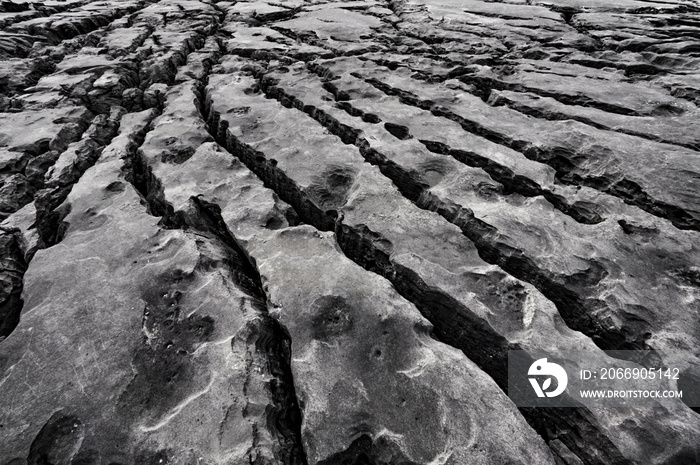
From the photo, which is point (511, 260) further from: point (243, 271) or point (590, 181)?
point (243, 271)

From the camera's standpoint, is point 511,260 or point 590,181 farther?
point 590,181

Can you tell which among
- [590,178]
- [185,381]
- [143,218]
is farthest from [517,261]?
[143,218]

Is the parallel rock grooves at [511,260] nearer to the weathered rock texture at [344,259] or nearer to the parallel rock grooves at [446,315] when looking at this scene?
the weathered rock texture at [344,259]

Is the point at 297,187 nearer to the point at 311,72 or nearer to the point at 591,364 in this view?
the point at 591,364

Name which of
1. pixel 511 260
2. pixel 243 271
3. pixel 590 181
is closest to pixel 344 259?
pixel 243 271

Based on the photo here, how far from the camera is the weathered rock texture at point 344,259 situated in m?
1.61

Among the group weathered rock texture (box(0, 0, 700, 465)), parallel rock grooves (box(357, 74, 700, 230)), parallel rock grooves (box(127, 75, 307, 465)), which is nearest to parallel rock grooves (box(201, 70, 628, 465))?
weathered rock texture (box(0, 0, 700, 465))

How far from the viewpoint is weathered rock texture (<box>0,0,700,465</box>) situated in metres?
1.61

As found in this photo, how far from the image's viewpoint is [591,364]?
5.82 ft


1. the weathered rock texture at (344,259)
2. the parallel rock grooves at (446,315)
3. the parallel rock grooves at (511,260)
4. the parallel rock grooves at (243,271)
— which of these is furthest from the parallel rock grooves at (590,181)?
the parallel rock grooves at (243,271)

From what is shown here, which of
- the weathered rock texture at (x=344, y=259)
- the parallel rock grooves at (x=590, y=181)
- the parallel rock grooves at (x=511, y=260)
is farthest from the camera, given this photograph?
the parallel rock grooves at (x=590, y=181)

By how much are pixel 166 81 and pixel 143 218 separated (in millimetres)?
3375

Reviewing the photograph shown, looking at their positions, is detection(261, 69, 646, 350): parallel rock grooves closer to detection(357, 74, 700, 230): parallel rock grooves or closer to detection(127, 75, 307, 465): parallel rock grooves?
detection(357, 74, 700, 230): parallel rock grooves

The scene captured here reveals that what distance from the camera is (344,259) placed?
2.29 metres
